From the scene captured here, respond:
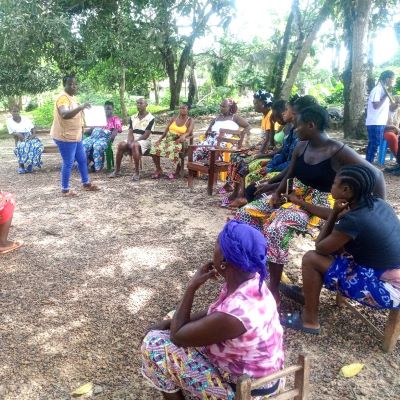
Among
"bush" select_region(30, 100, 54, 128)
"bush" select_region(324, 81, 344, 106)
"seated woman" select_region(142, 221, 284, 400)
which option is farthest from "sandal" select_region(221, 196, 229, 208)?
"bush" select_region(30, 100, 54, 128)

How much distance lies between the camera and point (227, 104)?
267 inches

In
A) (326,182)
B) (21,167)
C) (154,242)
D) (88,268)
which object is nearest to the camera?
(326,182)

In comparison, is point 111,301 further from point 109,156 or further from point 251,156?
point 109,156

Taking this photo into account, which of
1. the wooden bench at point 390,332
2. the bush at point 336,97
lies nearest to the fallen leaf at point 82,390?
the wooden bench at point 390,332

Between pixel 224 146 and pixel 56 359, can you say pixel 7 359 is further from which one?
pixel 224 146

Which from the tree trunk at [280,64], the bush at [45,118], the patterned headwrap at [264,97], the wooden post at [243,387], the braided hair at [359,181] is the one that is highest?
the tree trunk at [280,64]

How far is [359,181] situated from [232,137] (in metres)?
4.30

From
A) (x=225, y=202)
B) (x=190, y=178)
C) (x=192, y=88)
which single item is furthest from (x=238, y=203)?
(x=192, y=88)

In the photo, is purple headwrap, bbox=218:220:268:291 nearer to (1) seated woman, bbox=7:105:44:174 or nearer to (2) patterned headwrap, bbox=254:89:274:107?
(2) patterned headwrap, bbox=254:89:274:107

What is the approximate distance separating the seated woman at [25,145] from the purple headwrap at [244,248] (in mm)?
6964

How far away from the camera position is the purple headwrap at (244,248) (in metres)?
1.68

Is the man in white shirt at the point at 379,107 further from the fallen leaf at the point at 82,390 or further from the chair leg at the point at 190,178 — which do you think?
the fallen leaf at the point at 82,390

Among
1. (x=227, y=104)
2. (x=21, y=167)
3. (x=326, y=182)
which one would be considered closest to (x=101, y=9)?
(x=21, y=167)

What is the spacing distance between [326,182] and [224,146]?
3410 millimetres
